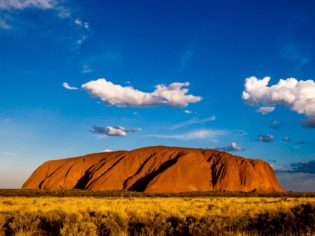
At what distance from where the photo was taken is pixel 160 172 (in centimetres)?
8688

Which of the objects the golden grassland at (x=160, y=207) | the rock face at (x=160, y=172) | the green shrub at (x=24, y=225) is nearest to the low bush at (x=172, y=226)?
the green shrub at (x=24, y=225)

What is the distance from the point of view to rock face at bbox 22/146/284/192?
85750mm

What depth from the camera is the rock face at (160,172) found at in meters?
85.8

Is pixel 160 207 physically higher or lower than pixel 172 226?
higher

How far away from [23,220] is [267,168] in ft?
313

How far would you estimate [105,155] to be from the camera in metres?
104

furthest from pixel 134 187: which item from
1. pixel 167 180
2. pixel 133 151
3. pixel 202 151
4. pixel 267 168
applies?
pixel 267 168

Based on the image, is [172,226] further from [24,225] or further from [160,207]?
[160,207]

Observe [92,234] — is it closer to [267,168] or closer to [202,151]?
[202,151]

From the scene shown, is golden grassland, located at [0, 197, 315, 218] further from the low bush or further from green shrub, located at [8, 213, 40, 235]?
green shrub, located at [8, 213, 40, 235]

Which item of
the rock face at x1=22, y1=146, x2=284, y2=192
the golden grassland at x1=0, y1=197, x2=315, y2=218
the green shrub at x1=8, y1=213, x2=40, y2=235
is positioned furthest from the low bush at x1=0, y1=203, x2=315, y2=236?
the rock face at x1=22, y1=146, x2=284, y2=192

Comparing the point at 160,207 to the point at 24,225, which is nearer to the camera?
the point at 24,225

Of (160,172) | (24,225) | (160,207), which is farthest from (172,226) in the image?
(160,172)

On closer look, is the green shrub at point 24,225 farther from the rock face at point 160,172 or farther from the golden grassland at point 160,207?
the rock face at point 160,172
